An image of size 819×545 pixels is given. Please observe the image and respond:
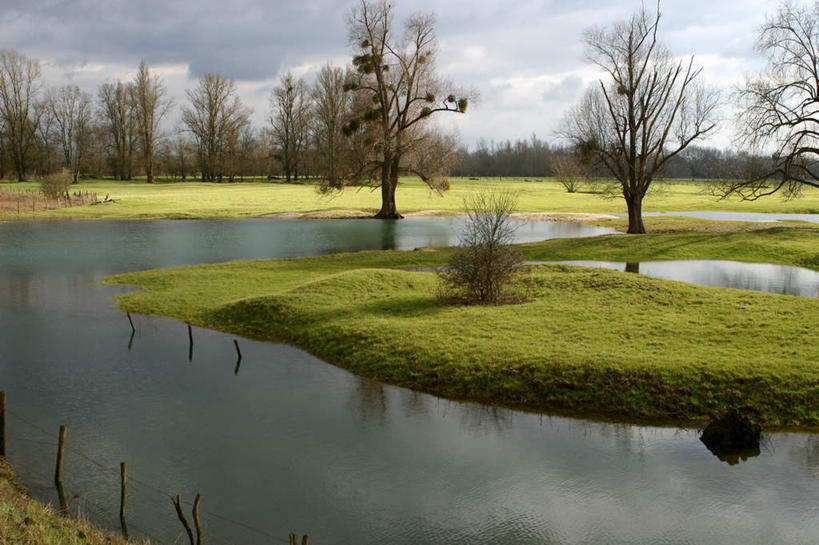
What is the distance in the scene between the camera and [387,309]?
18.7 meters

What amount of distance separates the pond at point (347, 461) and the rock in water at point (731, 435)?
9.8 inches

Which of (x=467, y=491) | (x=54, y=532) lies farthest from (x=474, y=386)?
(x=54, y=532)

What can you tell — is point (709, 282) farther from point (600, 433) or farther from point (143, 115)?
point (143, 115)

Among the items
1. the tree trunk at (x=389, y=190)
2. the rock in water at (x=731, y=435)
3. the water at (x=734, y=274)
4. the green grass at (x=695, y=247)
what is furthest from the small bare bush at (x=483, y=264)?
the tree trunk at (x=389, y=190)

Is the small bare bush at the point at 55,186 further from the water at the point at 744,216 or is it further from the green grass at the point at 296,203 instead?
the water at the point at 744,216

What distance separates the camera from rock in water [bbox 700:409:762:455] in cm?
1044

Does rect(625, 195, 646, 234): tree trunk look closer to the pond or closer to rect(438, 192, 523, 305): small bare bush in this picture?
rect(438, 192, 523, 305): small bare bush

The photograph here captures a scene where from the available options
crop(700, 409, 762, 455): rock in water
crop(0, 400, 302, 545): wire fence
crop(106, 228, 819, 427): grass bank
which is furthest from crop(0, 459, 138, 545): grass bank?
crop(700, 409, 762, 455): rock in water

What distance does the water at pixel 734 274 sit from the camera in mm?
23781

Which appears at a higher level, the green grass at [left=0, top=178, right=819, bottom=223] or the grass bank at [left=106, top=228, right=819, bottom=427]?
the green grass at [left=0, top=178, right=819, bottom=223]

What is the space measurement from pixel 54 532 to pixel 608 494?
7.00 m

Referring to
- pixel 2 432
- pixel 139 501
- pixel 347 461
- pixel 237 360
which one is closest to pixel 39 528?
pixel 139 501

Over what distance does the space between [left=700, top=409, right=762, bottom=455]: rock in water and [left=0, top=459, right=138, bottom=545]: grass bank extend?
8.78 meters

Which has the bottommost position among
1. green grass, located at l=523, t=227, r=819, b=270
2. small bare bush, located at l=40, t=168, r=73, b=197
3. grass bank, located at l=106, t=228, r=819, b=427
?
grass bank, located at l=106, t=228, r=819, b=427
